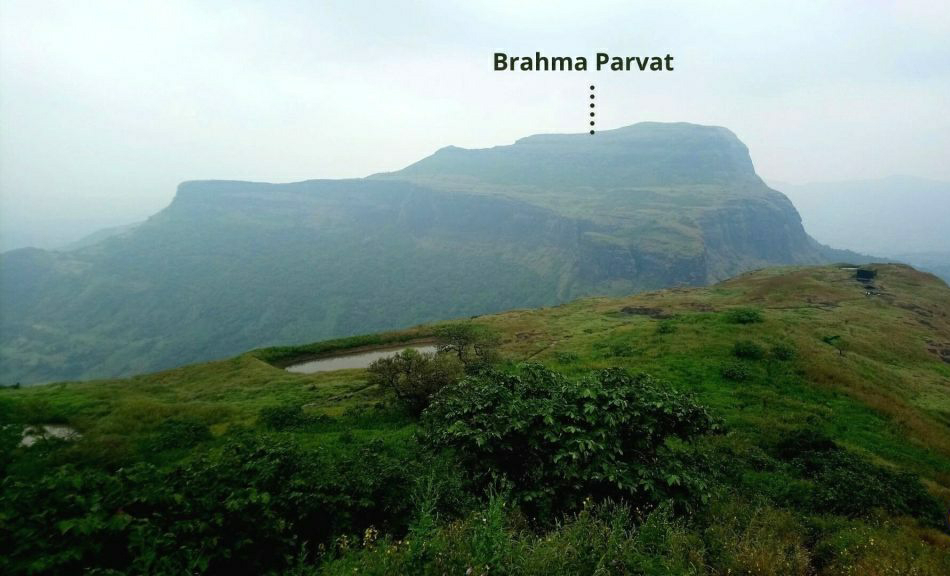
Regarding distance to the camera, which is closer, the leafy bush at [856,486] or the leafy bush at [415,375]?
the leafy bush at [856,486]

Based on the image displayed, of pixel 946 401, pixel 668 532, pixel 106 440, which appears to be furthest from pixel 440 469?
pixel 946 401

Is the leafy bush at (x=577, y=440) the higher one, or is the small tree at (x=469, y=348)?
the leafy bush at (x=577, y=440)

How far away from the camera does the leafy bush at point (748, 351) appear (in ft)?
108

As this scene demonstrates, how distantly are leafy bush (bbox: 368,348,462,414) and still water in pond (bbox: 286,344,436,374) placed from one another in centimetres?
2061

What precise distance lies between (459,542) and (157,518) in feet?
19.2

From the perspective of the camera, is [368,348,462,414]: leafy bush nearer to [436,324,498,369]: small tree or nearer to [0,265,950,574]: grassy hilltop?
[0,265,950,574]: grassy hilltop

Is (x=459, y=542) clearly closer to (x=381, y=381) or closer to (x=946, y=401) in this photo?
(x=381, y=381)

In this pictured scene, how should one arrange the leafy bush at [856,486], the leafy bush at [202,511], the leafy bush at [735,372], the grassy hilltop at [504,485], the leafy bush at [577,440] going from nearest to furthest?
1. the leafy bush at [202,511]
2. the grassy hilltop at [504,485]
3. the leafy bush at [577,440]
4. the leafy bush at [856,486]
5. the leafy bush at [735,372]

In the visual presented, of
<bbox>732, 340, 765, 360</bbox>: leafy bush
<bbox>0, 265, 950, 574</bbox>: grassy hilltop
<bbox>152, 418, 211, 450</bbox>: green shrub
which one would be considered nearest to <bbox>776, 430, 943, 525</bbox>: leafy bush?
<bbox>0, 265, 950, 574</bbox>: grassy hilltop

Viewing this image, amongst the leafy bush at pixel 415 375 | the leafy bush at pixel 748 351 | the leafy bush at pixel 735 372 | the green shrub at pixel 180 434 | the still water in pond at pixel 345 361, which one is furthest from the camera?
the still water in pond at pixel 345 361

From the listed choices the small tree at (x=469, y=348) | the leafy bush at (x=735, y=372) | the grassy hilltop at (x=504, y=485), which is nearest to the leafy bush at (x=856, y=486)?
the grassy hilltop at (x=504, y=485)

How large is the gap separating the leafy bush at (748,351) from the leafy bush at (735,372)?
2.13 m

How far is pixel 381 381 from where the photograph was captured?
2888 cm

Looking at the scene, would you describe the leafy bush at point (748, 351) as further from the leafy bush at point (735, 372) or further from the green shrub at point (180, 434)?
the green shrub at point (180, 434)
